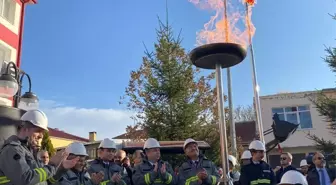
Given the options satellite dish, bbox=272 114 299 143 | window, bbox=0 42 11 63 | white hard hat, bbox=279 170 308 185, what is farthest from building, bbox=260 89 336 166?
white hard hat, bbox=279 170 308 185

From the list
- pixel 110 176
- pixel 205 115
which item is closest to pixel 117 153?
pixel 110 176

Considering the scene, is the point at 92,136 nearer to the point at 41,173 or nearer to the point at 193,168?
the point at 193,168

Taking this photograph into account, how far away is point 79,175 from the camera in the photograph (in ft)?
15.8

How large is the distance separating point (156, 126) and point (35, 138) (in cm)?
892

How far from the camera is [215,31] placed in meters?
5.76

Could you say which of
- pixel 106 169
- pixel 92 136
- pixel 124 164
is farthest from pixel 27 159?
pixel 92 136

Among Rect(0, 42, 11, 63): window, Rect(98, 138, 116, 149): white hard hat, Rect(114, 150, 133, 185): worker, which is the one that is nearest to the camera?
Rect(98, 138, 116, 149): white hard hat

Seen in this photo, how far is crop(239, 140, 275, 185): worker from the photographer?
17.6 feet

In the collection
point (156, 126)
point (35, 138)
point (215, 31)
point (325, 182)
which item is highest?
Answer: point (215, 31)

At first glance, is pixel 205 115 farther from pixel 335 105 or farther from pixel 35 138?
pixel 35 138

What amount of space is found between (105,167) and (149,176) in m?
0.93

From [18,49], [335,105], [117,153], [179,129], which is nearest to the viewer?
[117,153]

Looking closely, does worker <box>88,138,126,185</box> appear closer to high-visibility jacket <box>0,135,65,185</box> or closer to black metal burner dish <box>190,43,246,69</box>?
high-visibility jacket <box>0,135,65,185</box>

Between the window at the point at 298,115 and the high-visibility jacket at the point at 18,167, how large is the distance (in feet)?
79.1
